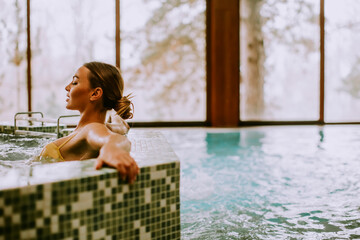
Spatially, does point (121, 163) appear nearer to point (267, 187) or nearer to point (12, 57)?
point (267, 187)

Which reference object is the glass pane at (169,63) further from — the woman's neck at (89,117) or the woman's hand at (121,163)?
the woman's hand at (121,163)

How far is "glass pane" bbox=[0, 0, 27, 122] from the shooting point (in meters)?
6.93

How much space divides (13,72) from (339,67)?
23.5 ft

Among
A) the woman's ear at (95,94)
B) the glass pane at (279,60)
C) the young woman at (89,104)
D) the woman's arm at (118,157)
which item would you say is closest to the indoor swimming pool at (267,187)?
the young woman at (89,104)

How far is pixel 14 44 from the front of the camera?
6961 millimetres

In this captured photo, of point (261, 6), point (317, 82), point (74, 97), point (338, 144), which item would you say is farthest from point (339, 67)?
point (74, 97)

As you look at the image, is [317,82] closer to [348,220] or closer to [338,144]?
[338,144]

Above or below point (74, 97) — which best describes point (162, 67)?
above

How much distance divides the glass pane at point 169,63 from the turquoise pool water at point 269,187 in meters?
2.18

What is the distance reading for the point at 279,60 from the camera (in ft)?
26.4

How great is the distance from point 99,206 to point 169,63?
6.91 m

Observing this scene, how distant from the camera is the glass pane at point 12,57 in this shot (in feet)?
22.7

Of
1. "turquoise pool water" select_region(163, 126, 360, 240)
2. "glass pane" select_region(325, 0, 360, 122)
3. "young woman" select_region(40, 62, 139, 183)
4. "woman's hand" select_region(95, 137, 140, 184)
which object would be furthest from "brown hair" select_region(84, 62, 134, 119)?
"glass pane" select_region(325, 0, 360, 122)

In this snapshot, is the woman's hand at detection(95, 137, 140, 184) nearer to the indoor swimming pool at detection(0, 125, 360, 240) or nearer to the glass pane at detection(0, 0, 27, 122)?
the indoor swimming pool at detection(0, 125, 360, 240)
